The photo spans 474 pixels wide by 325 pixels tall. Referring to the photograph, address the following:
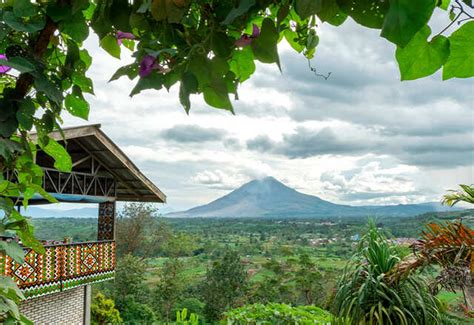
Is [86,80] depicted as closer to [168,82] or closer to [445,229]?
[168,82]

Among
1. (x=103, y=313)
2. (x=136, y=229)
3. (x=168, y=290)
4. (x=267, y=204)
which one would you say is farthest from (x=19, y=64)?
(x=267, y=204)

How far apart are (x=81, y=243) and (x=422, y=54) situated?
283 inches

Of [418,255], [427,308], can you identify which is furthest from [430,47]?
[427,308]

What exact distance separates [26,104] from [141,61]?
243mm

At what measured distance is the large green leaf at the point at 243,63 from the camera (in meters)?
0.56

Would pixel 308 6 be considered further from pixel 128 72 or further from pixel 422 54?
pixel 128 72

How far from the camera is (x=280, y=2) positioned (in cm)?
46

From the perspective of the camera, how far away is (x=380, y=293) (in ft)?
14.7

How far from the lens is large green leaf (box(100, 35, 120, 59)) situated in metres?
0.65

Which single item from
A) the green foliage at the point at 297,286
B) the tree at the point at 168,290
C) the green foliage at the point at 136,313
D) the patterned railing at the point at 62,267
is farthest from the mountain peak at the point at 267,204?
the patterned railing at the point at 62,267

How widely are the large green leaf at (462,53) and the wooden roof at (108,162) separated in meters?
6.20

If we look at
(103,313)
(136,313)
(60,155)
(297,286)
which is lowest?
(136,313)

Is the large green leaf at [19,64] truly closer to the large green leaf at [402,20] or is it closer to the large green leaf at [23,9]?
the large green leaf at [23,9]

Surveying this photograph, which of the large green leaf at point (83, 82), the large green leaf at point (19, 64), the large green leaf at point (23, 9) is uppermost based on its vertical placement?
the large green leaf at point (23, 9)
